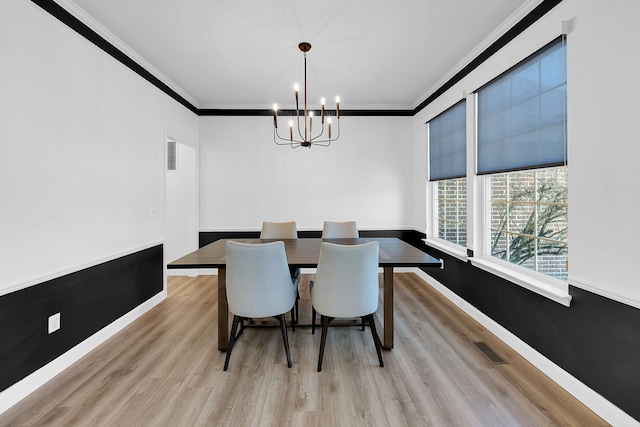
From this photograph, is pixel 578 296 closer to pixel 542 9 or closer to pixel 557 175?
pixel 557 175

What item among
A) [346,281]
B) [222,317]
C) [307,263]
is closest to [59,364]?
[222,317]

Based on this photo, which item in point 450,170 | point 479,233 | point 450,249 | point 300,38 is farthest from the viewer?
point 450,170

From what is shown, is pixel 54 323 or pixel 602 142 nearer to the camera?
pixel 602 142

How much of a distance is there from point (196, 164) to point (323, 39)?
2.88 meters

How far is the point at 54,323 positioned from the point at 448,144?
429 cm

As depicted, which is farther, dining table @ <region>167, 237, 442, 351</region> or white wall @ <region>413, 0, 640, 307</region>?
dining table @ <region>167, 237, 442, 351</region>

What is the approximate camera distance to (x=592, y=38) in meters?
1.78

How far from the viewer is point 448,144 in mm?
3857

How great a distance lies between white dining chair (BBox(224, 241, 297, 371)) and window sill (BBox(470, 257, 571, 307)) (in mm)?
1774

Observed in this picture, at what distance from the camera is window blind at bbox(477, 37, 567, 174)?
6.85ft

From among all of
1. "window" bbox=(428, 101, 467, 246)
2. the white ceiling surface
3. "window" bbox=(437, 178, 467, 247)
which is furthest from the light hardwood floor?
the white ceiling surface

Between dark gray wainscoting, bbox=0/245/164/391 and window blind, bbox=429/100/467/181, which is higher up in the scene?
window blind, bbox=429/100/467/181

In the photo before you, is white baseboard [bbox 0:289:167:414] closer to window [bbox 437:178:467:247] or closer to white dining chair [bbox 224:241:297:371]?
white dining chair [bbox 224:241:297:371]

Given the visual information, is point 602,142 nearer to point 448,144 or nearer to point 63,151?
point 448,144
